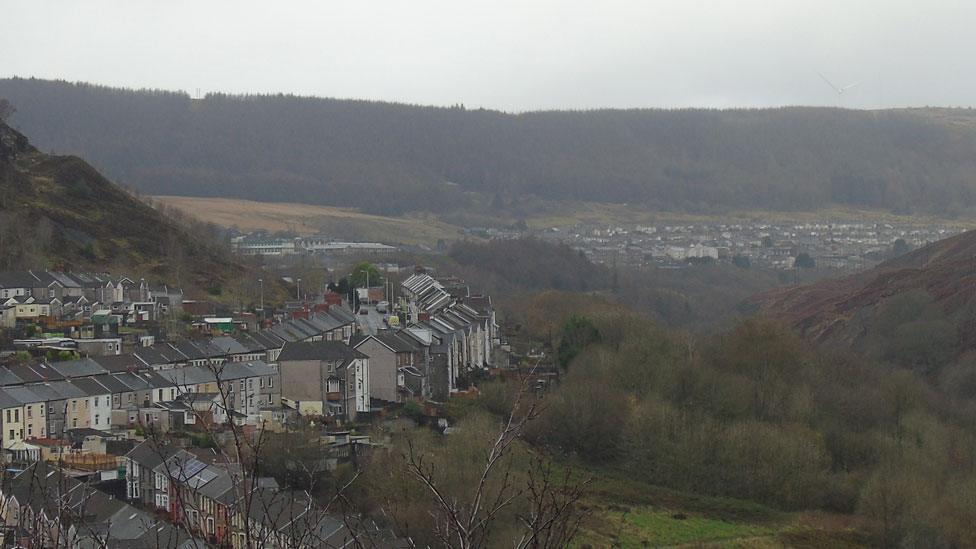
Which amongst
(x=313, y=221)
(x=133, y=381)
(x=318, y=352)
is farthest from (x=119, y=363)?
A: (x=313, y=221)

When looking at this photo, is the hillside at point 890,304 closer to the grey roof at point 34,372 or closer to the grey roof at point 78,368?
the grey roof at point 78,368

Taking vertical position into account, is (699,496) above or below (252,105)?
below

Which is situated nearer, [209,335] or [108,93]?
[209,335]

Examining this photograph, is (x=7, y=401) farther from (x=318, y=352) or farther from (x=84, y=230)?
(x=84, y=230)

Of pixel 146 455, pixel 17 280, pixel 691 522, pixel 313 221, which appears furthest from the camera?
pixel 313 221

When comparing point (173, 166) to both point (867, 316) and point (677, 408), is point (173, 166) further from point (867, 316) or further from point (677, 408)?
point (677, 408)

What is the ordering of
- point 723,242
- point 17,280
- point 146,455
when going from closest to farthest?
point 146,455, point 17,280, point 723,242

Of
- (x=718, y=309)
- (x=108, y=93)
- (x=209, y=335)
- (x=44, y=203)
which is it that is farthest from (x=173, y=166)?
(x=209, y=335)

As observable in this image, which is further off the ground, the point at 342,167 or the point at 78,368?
the point at 342,167
